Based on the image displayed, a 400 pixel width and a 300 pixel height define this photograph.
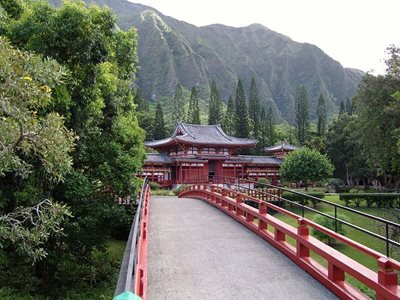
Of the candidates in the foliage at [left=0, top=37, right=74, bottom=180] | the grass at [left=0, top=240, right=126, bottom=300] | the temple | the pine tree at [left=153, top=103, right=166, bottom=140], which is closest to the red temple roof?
the temple

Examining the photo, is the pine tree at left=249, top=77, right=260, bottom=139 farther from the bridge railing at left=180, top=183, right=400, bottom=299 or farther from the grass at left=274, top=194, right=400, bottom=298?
the bridge railing at left=180, top=183, right=400, bottom=299

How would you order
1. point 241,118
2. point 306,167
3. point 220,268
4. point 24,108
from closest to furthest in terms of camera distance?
point 24,108 < point 220,268 < point 306,167 < point 241,118

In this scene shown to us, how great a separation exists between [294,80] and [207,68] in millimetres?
37428

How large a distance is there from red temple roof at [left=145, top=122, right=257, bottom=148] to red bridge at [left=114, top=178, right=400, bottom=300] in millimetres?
31722

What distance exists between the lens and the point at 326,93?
13775 centimetres

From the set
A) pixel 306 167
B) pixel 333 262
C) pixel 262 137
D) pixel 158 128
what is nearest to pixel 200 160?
pixel 306 167

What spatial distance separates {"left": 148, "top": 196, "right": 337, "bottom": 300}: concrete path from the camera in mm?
5320

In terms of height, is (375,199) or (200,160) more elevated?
(200,160)

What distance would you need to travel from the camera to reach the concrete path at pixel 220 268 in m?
5.32

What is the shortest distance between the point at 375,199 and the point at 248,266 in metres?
25.9

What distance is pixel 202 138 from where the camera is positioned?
4362 cm

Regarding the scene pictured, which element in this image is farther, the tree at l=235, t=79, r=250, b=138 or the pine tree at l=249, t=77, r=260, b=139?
the pine tree at l=249, t=77, r=260, b=139

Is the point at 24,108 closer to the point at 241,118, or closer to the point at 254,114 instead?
the point at 241,118

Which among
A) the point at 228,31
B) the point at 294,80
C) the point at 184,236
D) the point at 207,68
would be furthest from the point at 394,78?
the point at 228,31
